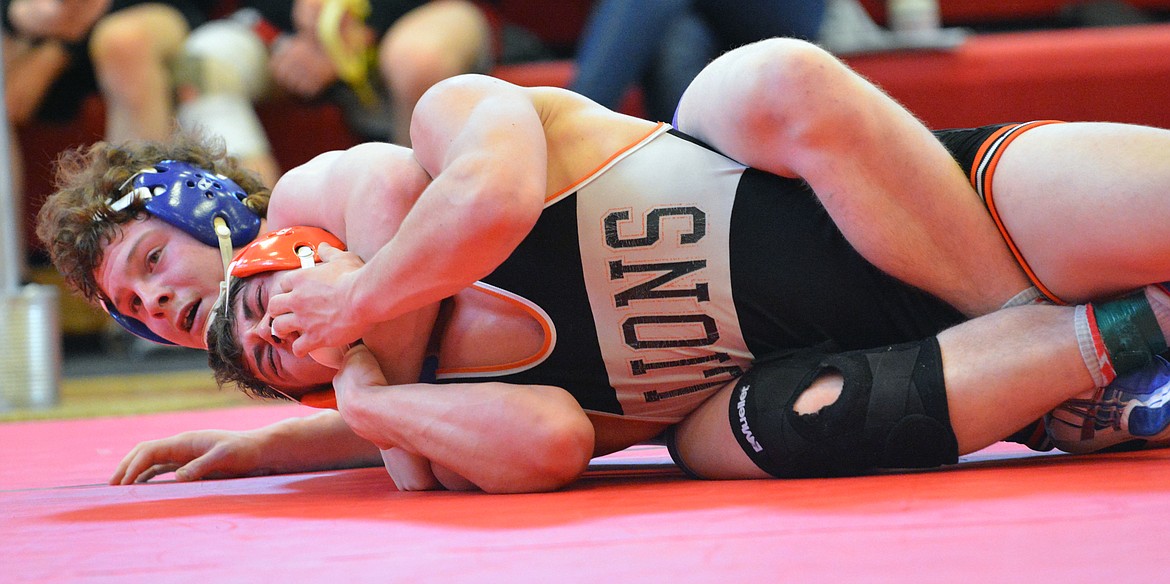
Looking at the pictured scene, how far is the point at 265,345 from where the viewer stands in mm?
1636

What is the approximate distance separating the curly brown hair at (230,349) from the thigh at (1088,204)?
0.98m

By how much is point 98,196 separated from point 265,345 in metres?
0.46

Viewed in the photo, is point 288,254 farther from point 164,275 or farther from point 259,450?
point 259,450

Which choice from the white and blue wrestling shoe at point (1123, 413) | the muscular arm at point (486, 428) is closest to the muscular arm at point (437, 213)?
the muscular arm at point (486, 428)

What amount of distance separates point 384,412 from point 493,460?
0.16 meters

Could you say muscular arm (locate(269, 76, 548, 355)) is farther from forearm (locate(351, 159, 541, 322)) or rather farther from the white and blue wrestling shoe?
the white and blue wrestling shoe

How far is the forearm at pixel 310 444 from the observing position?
188 cm

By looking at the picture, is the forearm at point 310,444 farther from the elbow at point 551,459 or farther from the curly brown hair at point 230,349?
the elbow at point 551,459

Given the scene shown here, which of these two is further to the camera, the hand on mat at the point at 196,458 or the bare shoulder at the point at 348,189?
Result: the hand on mat at the point at 196,458

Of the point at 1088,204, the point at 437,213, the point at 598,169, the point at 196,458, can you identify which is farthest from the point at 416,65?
the point at 1088,204

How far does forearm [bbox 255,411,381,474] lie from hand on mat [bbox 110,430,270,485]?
19 mm

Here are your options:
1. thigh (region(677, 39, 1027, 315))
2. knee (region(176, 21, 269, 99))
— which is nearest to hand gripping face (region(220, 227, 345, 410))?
thigh (region(677, 39, 1027, 315))

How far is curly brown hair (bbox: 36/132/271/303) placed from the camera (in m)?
1.85

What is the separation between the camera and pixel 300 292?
1.53 meters
